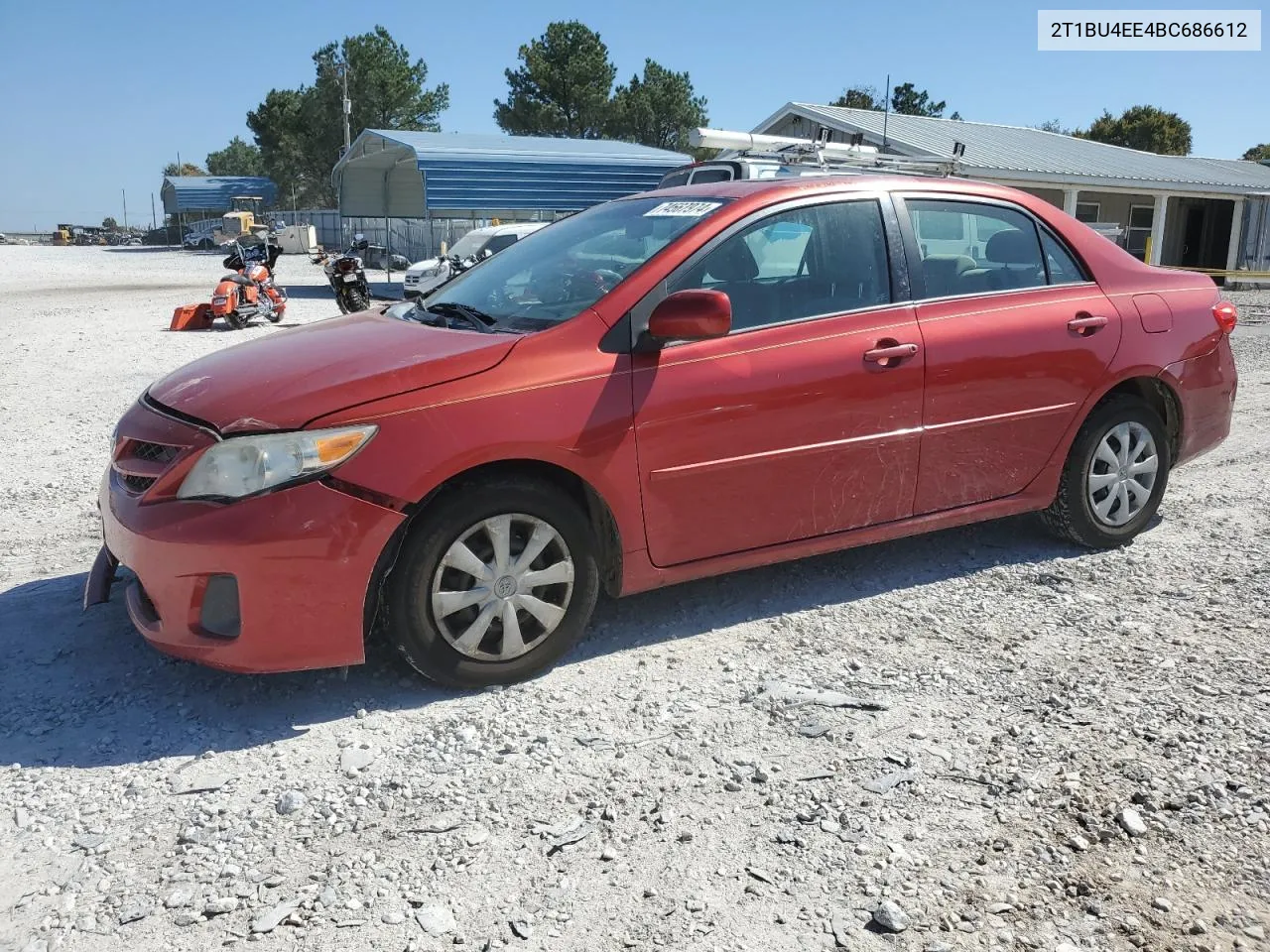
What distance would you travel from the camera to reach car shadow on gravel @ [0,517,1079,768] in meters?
3.23

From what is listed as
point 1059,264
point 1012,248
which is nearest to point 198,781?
point 1012,248

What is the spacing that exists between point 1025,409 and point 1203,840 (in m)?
2.16

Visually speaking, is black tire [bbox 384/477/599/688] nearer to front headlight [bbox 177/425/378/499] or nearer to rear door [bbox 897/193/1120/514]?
front headlight [bbox 177/425/378/499]

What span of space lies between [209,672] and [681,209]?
8.35 feet

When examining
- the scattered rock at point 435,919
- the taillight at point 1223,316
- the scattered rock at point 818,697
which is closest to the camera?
the scattered rock at point 435,919

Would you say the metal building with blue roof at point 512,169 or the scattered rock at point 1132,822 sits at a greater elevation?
the metal building with blue roof at point 512,169

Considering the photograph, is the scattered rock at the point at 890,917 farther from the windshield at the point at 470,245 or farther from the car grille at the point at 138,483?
the windshield at the point at 470,245

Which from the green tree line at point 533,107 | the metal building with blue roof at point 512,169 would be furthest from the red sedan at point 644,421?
the green tree line at point 533,107

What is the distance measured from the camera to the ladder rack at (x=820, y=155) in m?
12.2

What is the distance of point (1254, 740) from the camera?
3.17m

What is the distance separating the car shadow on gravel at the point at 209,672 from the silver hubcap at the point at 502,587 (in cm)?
27

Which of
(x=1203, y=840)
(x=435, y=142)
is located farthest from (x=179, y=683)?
(x=435, y=142)

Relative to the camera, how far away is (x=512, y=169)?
78.6ft

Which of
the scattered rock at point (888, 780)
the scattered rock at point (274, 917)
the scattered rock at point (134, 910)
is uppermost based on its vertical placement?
the scattered rock at point (888, 780)
